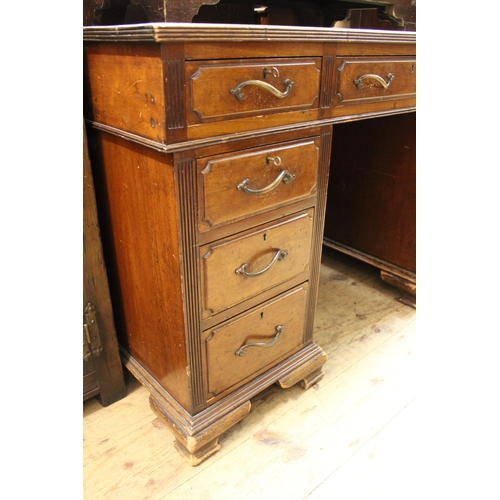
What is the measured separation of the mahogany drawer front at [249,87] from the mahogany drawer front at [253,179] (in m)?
0.08

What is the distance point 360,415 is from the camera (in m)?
1.19

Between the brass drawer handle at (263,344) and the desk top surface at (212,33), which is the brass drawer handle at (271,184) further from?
the brass drawer handle at (263,344)

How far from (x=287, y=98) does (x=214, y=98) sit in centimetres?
18

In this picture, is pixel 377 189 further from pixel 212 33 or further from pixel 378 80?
pixel 212 33

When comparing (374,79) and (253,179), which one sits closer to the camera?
(253,179)

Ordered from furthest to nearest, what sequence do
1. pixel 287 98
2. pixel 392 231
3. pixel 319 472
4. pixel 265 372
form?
pixel 392 231, pixel 265 372, pixel 319 472, pixel 287 98

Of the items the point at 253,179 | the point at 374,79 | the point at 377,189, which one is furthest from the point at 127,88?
the point at 377,189

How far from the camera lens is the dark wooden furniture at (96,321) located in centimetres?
99

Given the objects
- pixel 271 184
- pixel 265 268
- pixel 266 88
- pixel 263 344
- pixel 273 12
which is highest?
pixel 273 12

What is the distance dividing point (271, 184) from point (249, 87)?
0.66 feet

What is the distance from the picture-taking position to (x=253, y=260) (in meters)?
0.96

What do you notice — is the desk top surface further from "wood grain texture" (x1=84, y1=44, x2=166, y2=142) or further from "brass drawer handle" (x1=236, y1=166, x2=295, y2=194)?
"brass drawer handle" (x1=236, y1=166, x2=295, y2=194)
